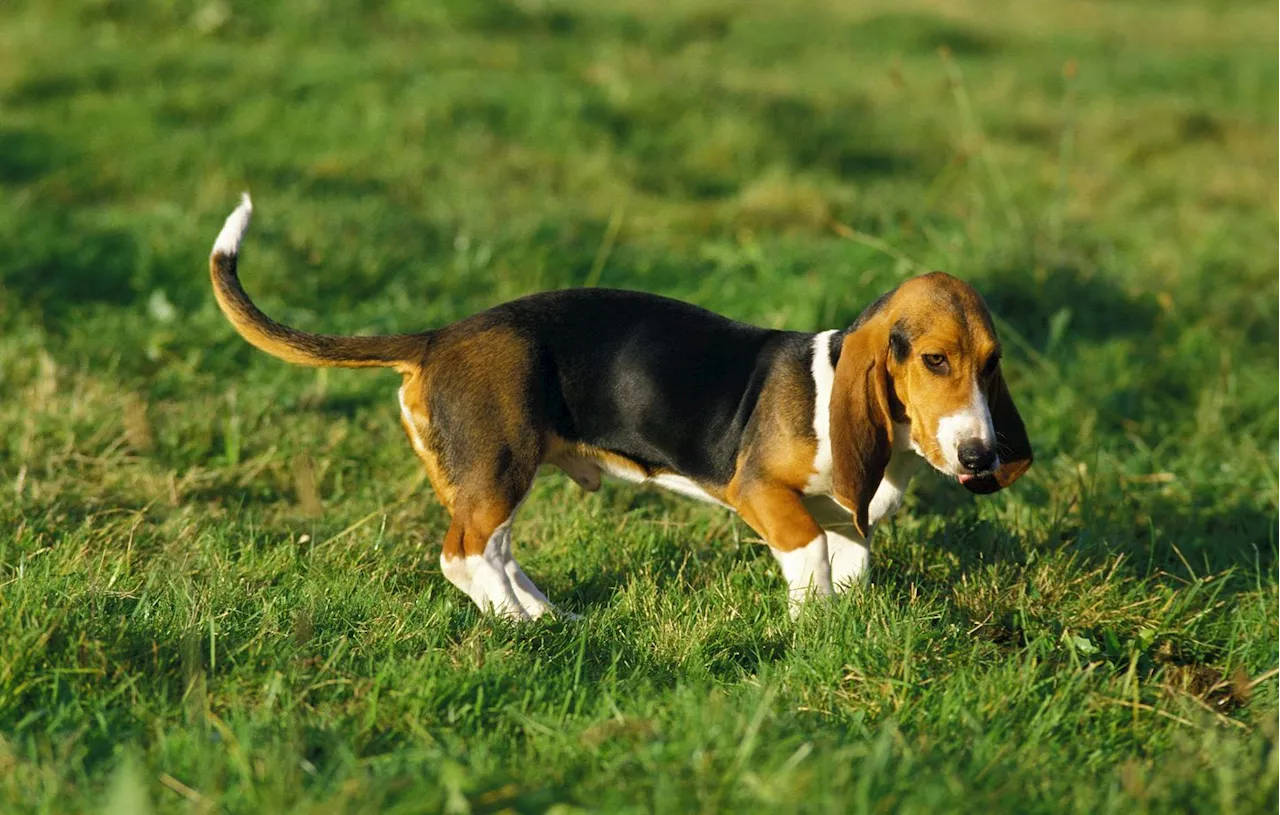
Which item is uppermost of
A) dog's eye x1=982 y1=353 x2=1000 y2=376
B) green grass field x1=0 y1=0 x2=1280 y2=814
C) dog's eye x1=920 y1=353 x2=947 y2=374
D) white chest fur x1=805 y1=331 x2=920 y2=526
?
dog's eye x1=920 y1=353 x2=947 y2=374

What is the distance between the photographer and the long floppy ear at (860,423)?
3.89 metres

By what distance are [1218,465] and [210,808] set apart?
14.8ft

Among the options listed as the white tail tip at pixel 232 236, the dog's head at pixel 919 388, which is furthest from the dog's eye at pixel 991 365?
the white tail tip at pixel 232 236

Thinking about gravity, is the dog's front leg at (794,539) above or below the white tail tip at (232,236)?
below

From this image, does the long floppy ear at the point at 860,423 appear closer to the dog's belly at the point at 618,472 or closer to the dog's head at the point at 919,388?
the dog's head at the point at 919,388

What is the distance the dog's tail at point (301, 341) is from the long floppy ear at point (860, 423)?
4.21 ft

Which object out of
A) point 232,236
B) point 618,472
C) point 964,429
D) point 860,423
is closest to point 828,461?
point 860,423

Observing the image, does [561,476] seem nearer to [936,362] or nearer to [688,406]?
[688,406]

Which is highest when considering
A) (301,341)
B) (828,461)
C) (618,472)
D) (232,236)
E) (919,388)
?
(232,236)

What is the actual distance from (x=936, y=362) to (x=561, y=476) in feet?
6.44

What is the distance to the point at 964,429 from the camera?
12.2 feet

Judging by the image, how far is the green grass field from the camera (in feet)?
10.2

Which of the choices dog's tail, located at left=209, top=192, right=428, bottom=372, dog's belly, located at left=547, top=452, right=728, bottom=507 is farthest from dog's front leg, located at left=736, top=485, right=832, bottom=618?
dog's tail, located at left=209, top=192, right=428, bottom=372

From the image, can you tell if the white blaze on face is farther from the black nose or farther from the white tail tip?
the white tail tip
